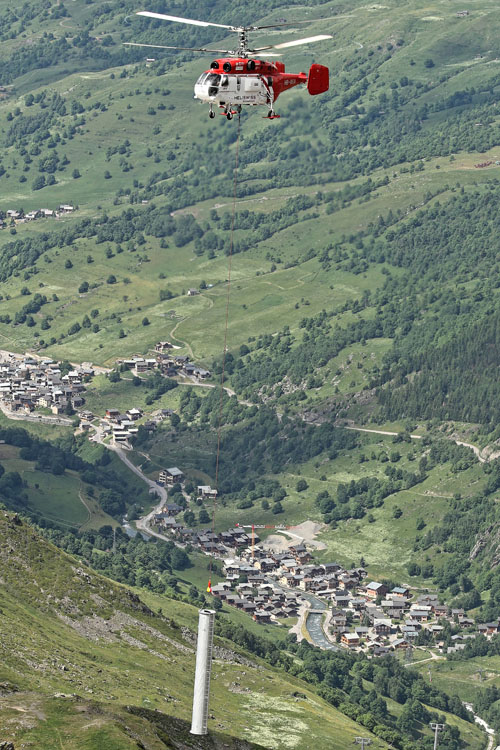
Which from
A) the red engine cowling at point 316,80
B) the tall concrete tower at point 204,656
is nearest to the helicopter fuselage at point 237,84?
the red engine cowling at point 316,80

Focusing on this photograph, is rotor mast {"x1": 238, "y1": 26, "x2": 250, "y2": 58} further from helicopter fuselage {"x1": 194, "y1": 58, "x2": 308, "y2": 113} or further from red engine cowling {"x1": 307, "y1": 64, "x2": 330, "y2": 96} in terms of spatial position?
red engine cowling {"x1": 307, "y1": 64, "x2": 330, "y2": 96}

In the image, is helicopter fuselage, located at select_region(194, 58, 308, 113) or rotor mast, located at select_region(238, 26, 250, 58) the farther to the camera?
helicopter fuselage, located at select_region(194, 58, 308, 113)

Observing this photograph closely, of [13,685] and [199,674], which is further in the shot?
[13,685]

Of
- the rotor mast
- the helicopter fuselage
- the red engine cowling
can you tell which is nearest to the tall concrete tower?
the helicopter fuselage

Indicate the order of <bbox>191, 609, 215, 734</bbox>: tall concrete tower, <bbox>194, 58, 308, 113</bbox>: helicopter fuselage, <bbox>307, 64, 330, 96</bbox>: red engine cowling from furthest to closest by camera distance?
<bbox>307, 64, 330, 96</bbox>: red engine cowling
<bbox>191, 609, 215, 734</bbox>: tall concrete tower
<bbox>194, 58, 308, 113</bbox>: helicopter fuselage

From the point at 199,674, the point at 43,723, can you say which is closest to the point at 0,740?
the point at 43,723

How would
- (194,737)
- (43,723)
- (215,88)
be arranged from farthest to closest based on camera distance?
(194,737) < (43,723) < (215,88)

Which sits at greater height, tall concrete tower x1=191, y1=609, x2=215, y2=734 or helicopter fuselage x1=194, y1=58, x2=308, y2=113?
helicopter fuselage x1=194, y1=58, x2=308, y2=113

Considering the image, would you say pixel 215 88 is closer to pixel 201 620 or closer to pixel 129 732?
pixel 201 620

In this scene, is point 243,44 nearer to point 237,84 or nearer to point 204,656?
point 237,84

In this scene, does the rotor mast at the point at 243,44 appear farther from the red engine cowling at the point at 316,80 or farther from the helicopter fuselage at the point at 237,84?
the red engine cowling at the point at 316,80

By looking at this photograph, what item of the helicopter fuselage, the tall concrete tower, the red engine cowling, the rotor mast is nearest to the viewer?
the rotor mast
